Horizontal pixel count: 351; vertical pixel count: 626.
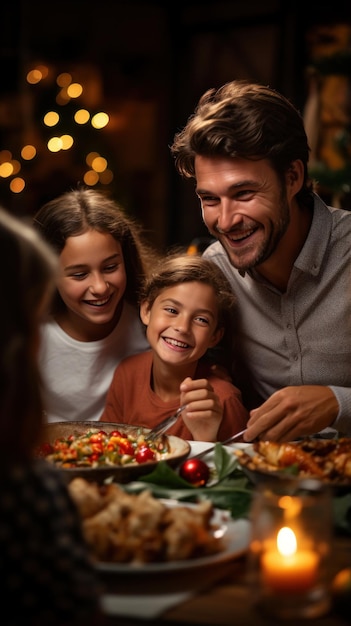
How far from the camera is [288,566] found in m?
1.18

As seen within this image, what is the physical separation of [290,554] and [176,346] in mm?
1406

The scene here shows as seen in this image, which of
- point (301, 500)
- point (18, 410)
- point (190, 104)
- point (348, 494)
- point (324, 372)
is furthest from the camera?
point (190, 104)

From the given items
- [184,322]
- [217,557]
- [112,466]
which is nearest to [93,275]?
[184,322]

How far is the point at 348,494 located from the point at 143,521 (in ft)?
1.43

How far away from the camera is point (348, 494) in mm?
1598

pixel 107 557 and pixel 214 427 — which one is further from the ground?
pixel 107 557

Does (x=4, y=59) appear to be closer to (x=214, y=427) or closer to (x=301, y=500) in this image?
(x=214, y=427)

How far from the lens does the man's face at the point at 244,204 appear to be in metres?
2.49

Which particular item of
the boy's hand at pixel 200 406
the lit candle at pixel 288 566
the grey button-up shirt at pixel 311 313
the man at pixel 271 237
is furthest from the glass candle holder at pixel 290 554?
the grey button-up shirt at pixel 311 313

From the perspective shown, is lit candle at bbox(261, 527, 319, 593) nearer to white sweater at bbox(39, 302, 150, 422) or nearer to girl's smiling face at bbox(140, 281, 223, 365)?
girl's smiling face at bbox(140, 281, 223, 365)

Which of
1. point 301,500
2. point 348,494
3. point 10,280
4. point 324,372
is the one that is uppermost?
point 10,280

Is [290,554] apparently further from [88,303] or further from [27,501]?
[88,303]

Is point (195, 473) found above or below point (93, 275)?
A: below

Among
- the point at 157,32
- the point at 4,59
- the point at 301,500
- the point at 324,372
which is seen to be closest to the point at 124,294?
the point at 324,372
